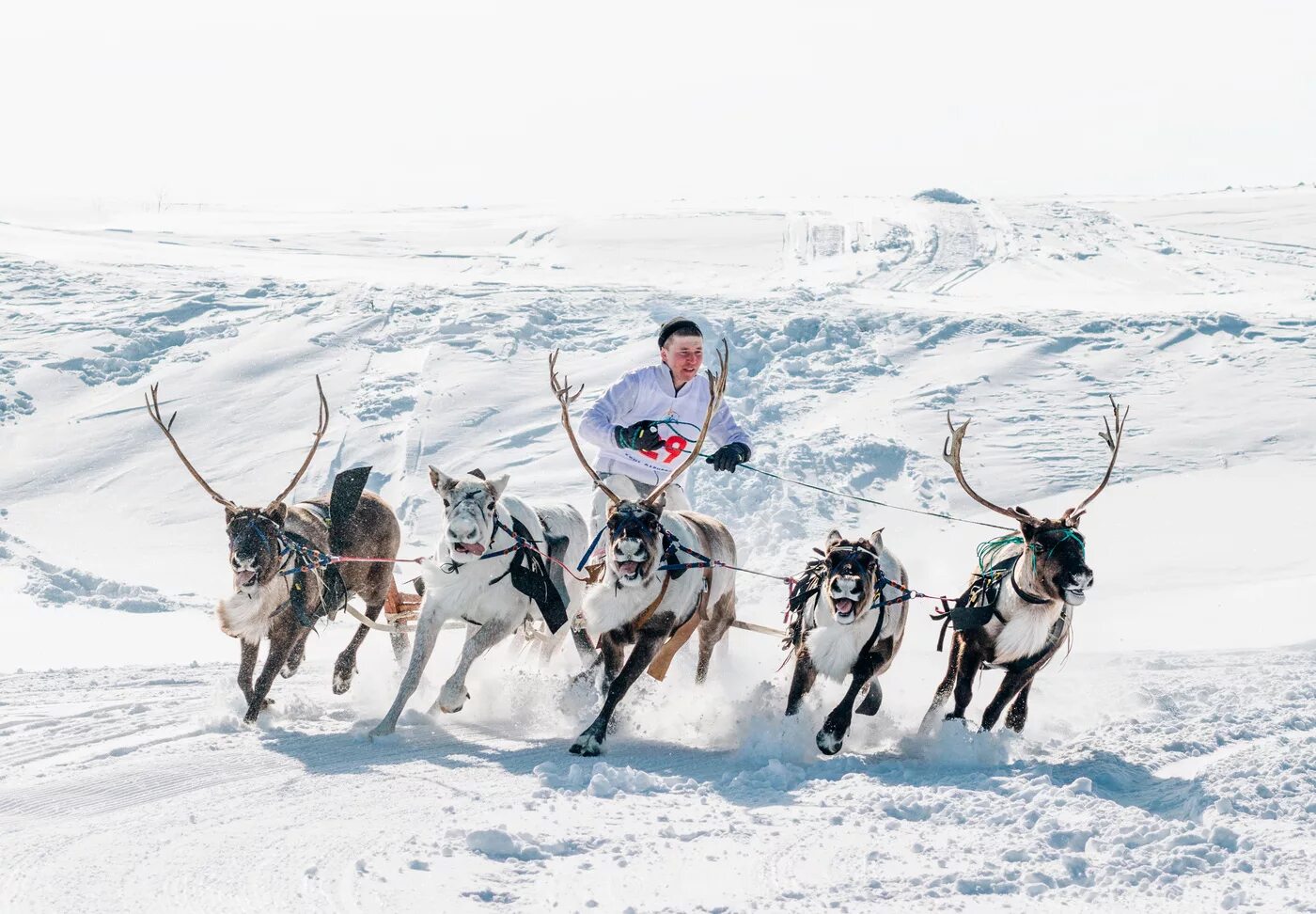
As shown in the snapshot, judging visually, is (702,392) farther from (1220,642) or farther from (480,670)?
(1220,642)

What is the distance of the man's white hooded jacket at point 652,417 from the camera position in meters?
8.46

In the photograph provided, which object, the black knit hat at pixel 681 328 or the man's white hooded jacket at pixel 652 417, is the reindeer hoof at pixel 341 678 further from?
the black knit hat at pixel 681 328

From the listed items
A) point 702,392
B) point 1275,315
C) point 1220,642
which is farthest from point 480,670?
point 1275,315

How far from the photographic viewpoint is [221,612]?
7.86 m

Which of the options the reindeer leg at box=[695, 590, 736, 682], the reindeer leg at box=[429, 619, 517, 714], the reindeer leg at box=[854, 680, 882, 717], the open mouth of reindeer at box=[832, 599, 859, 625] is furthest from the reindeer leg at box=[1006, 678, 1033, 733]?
the reindeer leg at box=[429, 619, 517, 714]

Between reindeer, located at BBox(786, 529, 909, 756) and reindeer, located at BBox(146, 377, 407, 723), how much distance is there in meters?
2.84

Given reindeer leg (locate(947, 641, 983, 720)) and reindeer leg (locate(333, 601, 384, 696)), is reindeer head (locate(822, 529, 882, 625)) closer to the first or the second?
reindeer leg (locate(947, 641, 983, 720))

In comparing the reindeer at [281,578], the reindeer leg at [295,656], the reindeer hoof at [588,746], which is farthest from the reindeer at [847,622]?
the reindeer leg at [295,656]

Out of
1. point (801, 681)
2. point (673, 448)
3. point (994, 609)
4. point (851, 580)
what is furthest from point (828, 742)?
point (673, 448)

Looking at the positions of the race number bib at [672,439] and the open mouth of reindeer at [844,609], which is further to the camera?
the race number bib at [672,439]

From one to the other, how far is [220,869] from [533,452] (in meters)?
14.6

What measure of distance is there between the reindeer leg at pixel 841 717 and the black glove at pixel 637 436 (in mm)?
1897

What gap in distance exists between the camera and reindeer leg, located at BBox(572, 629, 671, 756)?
7.05 meters

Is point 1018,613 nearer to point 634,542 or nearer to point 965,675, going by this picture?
point 965,675
